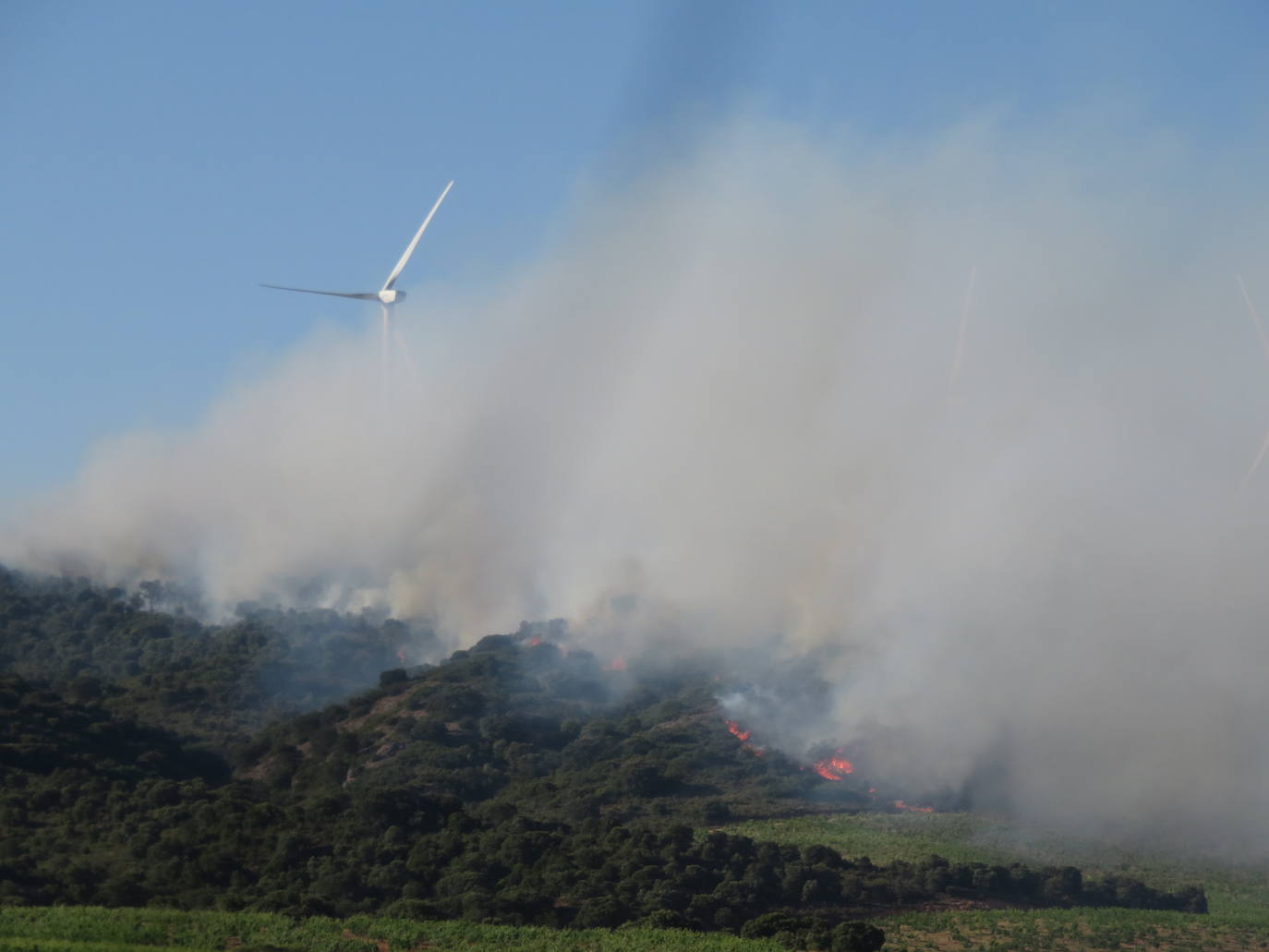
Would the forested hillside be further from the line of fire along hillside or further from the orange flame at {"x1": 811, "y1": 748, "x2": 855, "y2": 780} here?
the orange flame at {"x1": 811, "y1": 748, "x2": 855, "y2": 780}

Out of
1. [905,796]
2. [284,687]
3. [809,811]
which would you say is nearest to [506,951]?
[809,811]

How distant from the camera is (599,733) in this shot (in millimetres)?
134375

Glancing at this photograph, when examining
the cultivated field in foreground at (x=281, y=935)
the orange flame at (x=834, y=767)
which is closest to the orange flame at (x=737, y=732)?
the orange flame at (x=834, y=767)

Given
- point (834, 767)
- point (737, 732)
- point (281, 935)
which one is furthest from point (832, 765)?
point (281, 935)

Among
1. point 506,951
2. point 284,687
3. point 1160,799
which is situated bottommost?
point 506,951

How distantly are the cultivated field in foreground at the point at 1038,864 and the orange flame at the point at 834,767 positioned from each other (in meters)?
13.1

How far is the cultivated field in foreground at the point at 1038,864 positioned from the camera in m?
70.6

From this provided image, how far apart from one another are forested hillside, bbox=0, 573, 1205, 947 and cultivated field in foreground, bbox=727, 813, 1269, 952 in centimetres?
387

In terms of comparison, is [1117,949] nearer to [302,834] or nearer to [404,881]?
[404,881]

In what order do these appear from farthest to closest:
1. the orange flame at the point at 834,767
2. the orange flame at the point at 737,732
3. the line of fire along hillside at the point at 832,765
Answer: the orange flame at the point at 737,732
the orange flame at the point at 834,767
the line of fire along hillside at the point at 832,765

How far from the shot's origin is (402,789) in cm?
9825

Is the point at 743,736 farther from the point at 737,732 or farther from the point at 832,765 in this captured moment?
the point at 832,765

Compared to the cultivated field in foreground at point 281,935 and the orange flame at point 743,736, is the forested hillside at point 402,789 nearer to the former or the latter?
the orange flame at point 743,736

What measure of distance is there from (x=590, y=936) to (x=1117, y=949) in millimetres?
25097
